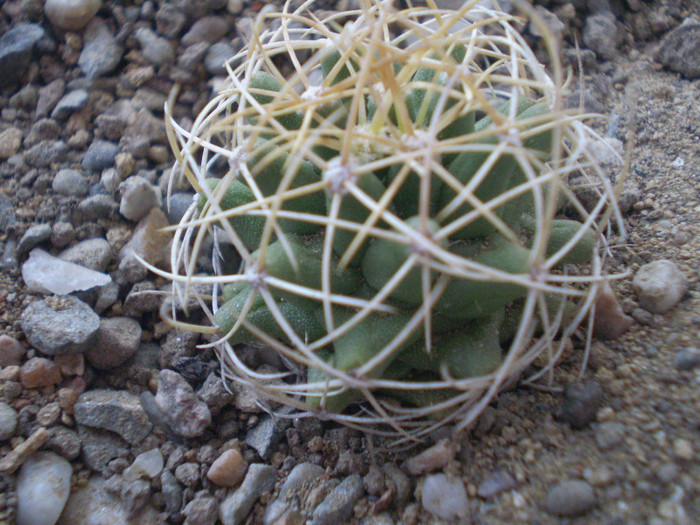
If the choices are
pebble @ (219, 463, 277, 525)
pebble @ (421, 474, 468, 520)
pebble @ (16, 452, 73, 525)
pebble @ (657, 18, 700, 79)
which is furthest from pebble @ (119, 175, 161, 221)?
pebble @ (657, 18, 700, 79)

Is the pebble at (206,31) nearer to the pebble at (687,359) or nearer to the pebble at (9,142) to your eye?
the pebble at (9,142)

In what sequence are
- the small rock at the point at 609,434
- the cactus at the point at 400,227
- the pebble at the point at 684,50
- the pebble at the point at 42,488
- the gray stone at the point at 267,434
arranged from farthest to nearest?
the pebble at the point at 684,50 < the gray stone at the point at 267,434 < the pebble at the point at 42,488 < the small rock at the point at 609,434 < the cactus at the point at 400,227

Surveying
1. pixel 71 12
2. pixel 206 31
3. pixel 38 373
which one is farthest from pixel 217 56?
pixel 38 373

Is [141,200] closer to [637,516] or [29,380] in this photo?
[29,380]

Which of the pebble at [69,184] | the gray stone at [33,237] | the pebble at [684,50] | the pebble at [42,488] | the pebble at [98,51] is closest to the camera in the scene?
the pebble at [42,488]

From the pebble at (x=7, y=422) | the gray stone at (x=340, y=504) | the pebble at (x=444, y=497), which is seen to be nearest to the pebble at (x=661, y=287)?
the pebble at (x=444, y=497)

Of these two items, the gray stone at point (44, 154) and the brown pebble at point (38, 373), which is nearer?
the brown pebble at point (38, 373)

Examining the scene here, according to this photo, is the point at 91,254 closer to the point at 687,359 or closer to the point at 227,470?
the point at 227,470
